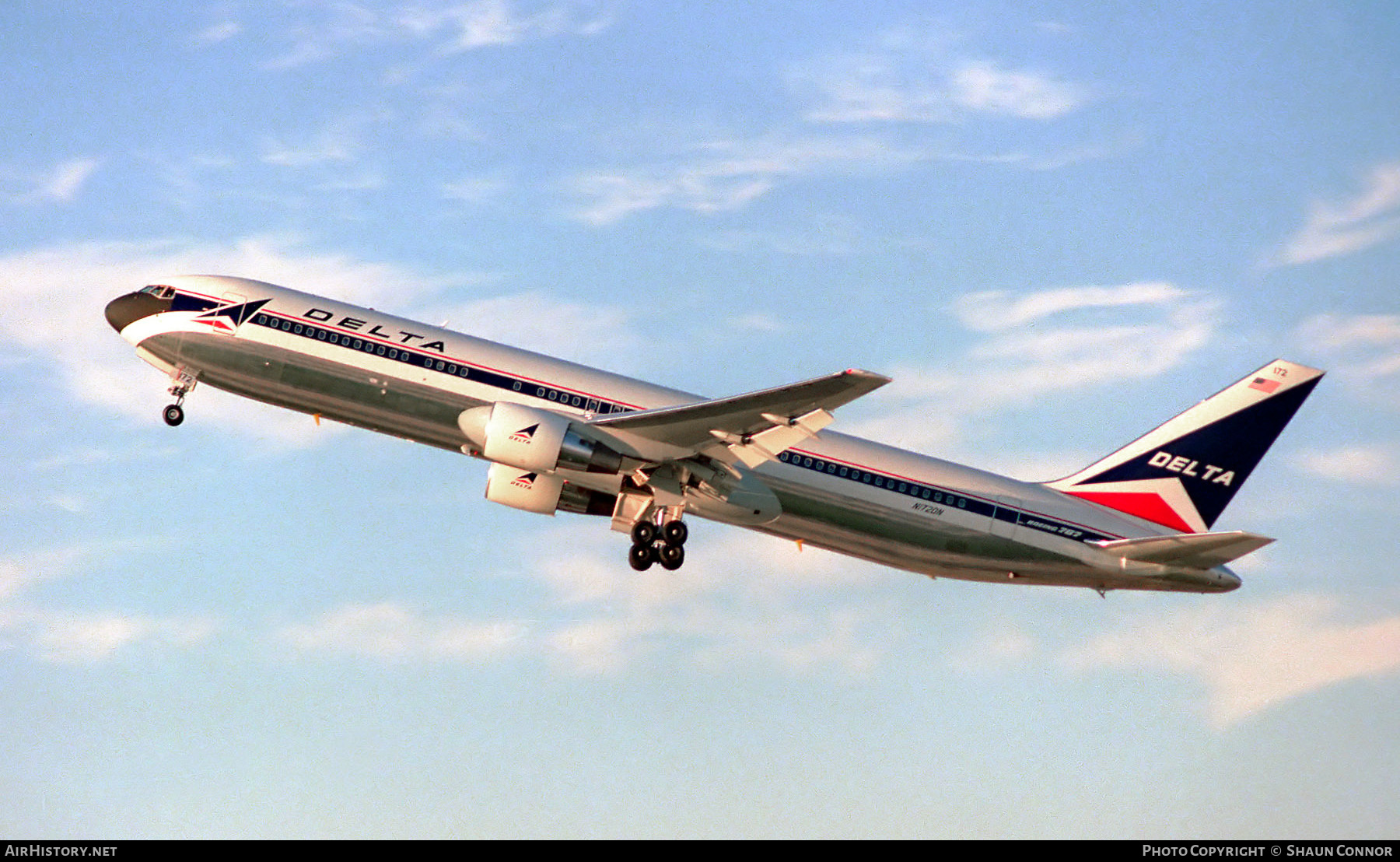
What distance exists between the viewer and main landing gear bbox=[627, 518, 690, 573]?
46.7 meters

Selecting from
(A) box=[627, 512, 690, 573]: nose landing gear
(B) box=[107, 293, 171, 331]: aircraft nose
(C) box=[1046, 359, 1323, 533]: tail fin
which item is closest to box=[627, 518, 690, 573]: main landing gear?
(A) box=[627, 512, 690, 573]: nose landing gear

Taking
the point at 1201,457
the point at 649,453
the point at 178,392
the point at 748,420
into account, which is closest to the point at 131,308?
the point at 178,392

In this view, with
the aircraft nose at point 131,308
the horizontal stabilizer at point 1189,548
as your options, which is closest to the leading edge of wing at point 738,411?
the horizontal stabilizer at point 1189,548

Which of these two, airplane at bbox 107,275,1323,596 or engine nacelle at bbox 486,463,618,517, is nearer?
airplane at bbox 107,275,1323,596

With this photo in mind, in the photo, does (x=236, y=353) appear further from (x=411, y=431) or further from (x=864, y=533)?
(x=864, y=533)

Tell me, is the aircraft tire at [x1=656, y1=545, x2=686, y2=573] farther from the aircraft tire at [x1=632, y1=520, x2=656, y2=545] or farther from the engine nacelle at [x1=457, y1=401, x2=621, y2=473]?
the engine nacelle at [x1=457, y1=401, x2=621, y2=473]

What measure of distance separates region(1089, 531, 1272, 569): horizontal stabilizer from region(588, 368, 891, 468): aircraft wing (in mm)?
10357

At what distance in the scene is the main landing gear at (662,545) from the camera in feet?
153

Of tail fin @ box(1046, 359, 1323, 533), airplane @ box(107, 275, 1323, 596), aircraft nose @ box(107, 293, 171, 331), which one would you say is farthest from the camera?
tail fin @ box(1046, 359, 1323, 533)

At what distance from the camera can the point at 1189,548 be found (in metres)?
44.6

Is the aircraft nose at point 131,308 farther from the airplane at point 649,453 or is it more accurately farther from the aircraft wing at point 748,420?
the aircraft wing at point 748,420

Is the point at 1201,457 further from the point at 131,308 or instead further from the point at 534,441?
the point at 131,308

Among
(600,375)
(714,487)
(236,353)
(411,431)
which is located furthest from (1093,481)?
(236,353)
